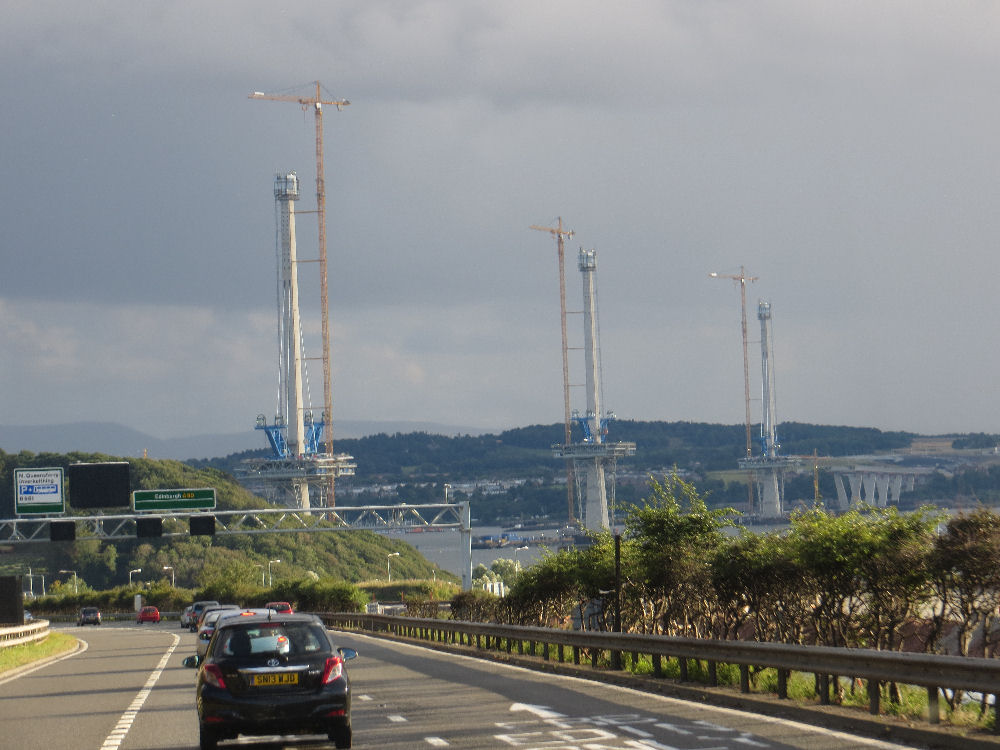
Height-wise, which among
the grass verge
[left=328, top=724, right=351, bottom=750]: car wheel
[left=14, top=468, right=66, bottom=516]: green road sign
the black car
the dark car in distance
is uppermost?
[left=14, top=468, right=66, bottom=516]: green road sign

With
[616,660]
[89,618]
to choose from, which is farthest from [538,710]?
[89,618]

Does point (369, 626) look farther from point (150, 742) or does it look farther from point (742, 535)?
point (150, 742)

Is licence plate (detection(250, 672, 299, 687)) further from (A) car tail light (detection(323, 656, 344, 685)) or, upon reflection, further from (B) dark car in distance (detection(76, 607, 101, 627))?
(B) dark car in distance (detection(76, 607, 101, 627))

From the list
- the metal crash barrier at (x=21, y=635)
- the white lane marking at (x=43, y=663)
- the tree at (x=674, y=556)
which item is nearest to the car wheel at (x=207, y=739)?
the tree at (x=674, y=556)

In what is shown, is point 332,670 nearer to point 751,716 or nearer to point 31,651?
point 751,716

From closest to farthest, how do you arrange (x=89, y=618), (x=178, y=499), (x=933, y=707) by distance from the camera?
(x=933, y=707) < (x=178, y=499) < (x=89, y=618)

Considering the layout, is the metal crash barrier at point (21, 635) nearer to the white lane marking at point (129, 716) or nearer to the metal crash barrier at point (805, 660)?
the white lane marking at point (129, 716)

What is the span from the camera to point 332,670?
1320cm

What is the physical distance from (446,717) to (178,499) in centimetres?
6234

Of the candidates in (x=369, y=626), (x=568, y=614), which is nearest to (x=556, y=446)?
(x=369, y=626)

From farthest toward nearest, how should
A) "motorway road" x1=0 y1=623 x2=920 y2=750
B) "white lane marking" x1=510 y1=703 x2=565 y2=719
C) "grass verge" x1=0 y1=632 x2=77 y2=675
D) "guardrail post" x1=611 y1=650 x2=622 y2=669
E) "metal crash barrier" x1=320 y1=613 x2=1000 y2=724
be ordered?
"grass verge" x1=0 y1=632 x2=77 y2=675
"guardrail post" x1=611 y1=650 x2=622 y2=669
"white lane marking" x1=510 y1=703 x2=565 y2=719
"motorway road" x1=0 y1=623 x2=920 y2=750
"metal crash barrier" x1=320 y1=613 x2=1000 y2=724

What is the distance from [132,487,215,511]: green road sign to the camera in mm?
75000

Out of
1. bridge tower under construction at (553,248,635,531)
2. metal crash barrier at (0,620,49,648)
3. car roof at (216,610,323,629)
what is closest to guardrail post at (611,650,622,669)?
car roof at (216,610,323,629)

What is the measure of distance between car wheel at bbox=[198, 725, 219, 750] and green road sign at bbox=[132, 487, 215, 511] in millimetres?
63258
